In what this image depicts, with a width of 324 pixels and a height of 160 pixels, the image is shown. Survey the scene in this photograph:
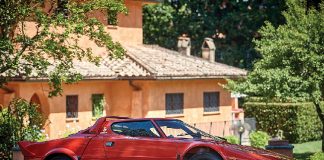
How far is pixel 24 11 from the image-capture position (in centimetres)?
1559

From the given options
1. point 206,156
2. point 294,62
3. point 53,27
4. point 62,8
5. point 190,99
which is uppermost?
point 62,8

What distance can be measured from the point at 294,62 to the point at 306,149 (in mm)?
7201

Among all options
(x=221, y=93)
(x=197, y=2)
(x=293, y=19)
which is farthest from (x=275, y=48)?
(x=197, y=2)

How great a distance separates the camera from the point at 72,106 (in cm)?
2530

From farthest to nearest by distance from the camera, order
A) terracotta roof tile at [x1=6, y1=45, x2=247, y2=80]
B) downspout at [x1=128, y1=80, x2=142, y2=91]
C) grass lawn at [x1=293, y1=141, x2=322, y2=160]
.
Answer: downspout at [x1=128, y1=80, x2=142, y2=91] → terracotta roof tile at [x1=6, y1=45, x2=247, y2=80] → grass lawn at [x1=293, y1=141, x2=322, y2=160]

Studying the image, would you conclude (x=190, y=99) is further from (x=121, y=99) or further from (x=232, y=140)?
(x=232, y=140)

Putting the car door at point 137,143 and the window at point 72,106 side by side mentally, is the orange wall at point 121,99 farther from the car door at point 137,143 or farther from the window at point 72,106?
the car door at point 137,143

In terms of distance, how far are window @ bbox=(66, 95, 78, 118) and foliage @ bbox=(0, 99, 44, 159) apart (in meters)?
7.06

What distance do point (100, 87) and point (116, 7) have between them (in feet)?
35.2

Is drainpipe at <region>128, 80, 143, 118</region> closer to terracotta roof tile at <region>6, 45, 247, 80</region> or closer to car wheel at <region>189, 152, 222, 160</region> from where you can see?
terracotta roof tile at <region>6, 45, 247, 80</region>

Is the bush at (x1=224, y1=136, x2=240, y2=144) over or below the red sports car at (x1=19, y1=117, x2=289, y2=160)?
below

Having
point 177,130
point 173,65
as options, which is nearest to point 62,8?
point 177,130

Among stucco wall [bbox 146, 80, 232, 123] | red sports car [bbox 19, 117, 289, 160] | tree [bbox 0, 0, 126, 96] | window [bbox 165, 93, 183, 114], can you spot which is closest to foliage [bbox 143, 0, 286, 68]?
stucco wall [bbox 146, 80, 232, 123]

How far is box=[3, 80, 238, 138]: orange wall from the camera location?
79.8 feet
